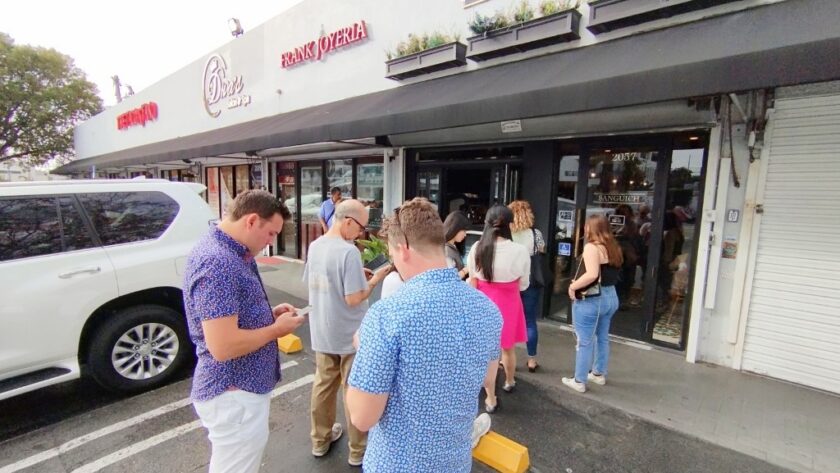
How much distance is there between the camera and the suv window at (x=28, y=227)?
2916mm

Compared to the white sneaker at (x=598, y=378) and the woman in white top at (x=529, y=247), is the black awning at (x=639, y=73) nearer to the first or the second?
the woman in white top at (x=529, y=247)

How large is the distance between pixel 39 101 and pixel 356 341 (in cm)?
3319

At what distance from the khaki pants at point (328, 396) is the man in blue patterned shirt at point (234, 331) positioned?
2.53 feet

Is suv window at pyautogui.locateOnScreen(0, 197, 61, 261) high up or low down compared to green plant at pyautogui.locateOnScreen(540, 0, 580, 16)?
down

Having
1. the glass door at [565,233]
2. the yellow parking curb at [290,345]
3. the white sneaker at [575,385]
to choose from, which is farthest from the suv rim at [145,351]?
the glass door at [565,233]

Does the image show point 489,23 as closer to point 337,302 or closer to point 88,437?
point 337,302

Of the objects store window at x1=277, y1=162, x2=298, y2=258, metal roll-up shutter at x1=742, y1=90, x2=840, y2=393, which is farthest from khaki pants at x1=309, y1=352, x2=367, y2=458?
store window at x1=277, y1=162, x2=298, y2=258

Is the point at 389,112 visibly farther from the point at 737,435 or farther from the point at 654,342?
the point at 737,435

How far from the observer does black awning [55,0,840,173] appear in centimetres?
247

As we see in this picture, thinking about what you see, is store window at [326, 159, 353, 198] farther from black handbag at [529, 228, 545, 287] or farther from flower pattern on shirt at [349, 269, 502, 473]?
flower pattern on shirt at [349, 269, 502, 473]

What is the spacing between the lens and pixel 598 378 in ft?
12.1

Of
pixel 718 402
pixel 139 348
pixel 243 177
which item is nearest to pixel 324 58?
pixel 243 177

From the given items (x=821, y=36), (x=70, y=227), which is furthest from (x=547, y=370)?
(x=70, y=227)

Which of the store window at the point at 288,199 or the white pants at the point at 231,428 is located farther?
the store window at the point at 288,199
